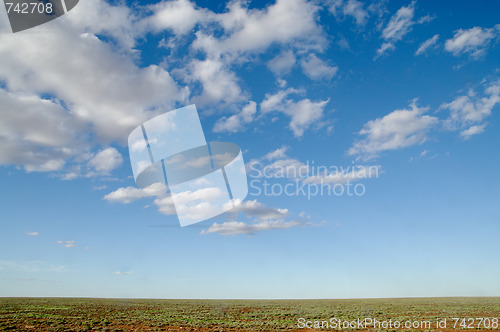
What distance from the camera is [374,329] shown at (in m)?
31.0

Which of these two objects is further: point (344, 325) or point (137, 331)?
point (344, 325)

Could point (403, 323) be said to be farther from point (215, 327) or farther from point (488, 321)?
point (215, 327)

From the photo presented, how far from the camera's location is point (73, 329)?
30484mm

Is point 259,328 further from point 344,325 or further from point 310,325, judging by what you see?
point 344,325

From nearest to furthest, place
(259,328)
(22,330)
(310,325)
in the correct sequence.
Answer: (22,330), (259,328), (310,325)

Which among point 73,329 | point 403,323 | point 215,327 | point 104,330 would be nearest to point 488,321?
point 403,323

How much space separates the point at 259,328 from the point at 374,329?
35.4 feet

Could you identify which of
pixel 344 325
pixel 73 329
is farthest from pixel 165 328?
pixel 344 325

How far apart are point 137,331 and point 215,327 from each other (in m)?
7.48

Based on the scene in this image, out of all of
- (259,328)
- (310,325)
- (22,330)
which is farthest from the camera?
(310,325)

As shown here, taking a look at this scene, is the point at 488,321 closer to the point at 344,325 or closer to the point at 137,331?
the point at 344,325

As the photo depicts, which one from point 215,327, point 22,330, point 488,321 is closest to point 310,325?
point 215,327

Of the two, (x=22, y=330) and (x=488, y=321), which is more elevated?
(x=22, y=330)

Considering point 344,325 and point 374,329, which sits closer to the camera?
point 374,329
